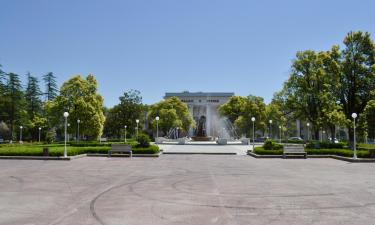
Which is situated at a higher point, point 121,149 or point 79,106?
point 79,106

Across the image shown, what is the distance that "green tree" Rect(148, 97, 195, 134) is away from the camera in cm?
7925

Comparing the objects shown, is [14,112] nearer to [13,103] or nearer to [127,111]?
[13,103]

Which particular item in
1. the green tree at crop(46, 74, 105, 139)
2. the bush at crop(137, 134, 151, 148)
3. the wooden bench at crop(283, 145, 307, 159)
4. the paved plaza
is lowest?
the paved plaza

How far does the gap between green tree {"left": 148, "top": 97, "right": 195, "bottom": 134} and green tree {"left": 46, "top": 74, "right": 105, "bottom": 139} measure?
86.4 ft

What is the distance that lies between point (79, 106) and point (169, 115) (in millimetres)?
30250

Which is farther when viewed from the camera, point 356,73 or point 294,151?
point 356,73

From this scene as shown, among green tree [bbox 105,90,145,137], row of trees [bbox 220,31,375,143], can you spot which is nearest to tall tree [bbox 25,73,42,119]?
green tree [bbox 105,90,145,137]

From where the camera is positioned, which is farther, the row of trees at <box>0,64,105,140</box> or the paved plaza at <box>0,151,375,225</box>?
the row of trees at <box>0,64,105,140</box>

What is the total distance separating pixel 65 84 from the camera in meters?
53.5

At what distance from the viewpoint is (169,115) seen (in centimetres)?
7931

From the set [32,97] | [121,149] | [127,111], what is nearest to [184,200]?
[121,149]

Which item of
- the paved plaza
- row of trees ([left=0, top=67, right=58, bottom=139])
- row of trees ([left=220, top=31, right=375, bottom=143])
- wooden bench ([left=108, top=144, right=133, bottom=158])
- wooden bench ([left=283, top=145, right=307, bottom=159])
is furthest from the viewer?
row of trees ([left=0, top=67, right=58, bottom=139])

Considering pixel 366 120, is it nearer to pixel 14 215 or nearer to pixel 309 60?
pixel 309 60

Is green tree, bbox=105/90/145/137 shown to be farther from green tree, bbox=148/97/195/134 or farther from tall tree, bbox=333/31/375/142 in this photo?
tall tree, bbox=333/31/375/142
